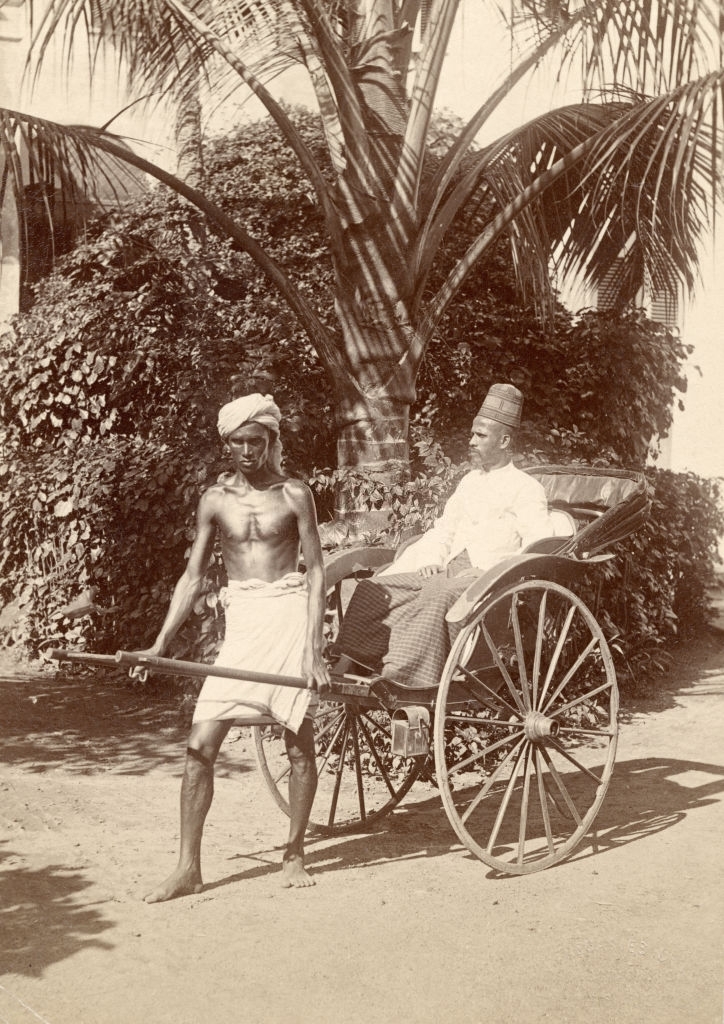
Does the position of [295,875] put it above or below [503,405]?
below

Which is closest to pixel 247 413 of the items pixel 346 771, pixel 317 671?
pixel 317 671

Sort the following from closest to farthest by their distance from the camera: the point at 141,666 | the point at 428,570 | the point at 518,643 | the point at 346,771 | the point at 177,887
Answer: the point at 141,666, the point at 177,887, the point at 518,643, the point at 428,570, the point at 346,771

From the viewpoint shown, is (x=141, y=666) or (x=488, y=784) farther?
(x=488, y=784)

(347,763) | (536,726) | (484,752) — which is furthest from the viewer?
(347,763)

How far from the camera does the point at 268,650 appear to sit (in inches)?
192

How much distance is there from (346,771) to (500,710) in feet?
6.09

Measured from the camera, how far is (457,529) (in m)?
5.99

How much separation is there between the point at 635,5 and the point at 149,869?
491cm

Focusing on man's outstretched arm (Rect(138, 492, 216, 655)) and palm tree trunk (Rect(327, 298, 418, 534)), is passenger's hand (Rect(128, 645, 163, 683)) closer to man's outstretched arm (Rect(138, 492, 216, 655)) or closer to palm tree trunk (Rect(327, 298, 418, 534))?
man's outstretched arm (Rect(138, 492, 216, 655))

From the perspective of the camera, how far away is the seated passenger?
5.23 m

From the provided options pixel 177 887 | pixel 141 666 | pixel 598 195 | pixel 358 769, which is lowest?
pixel 177 887

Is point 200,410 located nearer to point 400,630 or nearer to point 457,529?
point 457,529

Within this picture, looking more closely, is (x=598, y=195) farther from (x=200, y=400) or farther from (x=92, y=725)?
(x=92, y=725)

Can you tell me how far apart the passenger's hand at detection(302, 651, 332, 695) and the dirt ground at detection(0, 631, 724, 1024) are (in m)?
0.82
